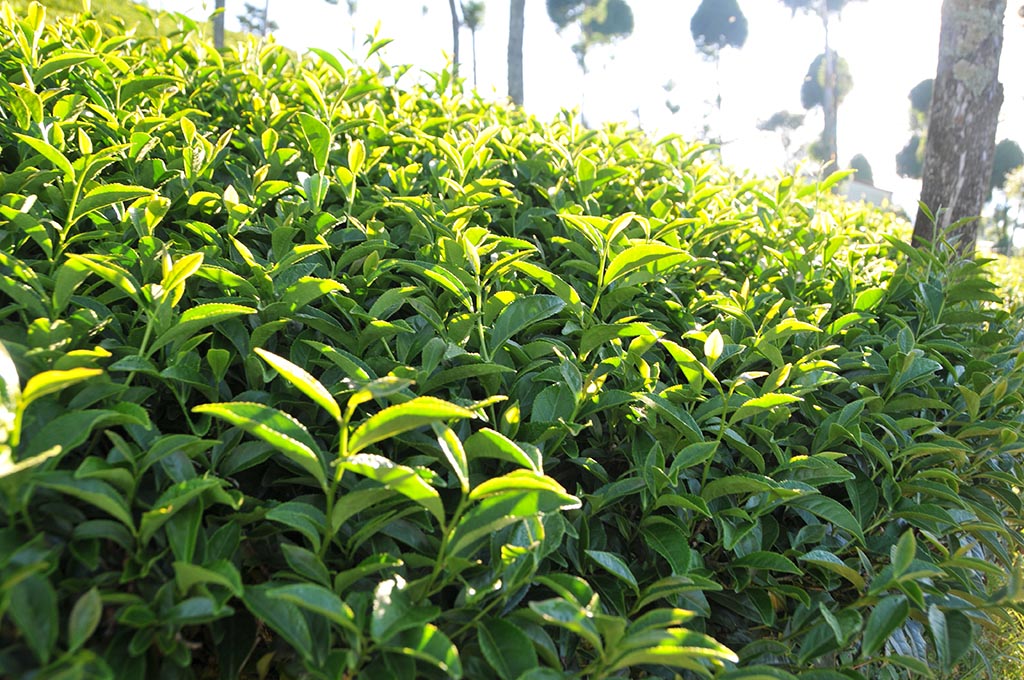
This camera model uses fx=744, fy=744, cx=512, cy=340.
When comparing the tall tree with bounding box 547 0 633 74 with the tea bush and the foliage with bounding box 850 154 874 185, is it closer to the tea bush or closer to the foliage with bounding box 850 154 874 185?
the foliage with bounding box 850 154 874 185

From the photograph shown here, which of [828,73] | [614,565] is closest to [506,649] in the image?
[614,565]

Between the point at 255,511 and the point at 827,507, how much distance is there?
1.06 metres

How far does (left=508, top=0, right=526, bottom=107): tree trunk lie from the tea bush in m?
10.8

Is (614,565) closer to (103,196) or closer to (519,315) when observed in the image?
(519,315)

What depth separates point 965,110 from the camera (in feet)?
11.9

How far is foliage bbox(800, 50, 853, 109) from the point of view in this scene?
163ft

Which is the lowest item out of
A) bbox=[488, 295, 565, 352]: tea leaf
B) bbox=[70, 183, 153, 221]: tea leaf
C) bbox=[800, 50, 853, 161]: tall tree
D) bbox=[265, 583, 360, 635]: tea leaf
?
bbox=[265, 583, 360, 635]: tea leaf

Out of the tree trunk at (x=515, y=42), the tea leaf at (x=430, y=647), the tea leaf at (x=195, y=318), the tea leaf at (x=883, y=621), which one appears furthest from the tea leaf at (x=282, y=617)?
the tree trunk at (x=515, y=42)

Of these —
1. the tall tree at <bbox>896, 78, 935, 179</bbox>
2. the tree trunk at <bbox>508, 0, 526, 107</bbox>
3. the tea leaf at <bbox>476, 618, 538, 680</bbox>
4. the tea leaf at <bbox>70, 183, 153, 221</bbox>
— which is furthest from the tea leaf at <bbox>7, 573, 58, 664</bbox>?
the tall tree at <bbox>896, 78, 935, 179</bbox>

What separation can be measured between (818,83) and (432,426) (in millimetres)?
58113

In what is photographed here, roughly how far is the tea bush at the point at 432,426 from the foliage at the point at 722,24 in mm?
61106

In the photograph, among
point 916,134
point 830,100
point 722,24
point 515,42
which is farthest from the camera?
point 722,24

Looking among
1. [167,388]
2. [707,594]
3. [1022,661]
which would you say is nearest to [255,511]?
[167,388]

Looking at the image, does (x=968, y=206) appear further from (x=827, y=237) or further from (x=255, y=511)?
(x=255, y=511)
